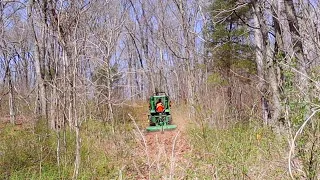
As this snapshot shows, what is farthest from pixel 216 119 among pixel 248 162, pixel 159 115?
pixel 159 115

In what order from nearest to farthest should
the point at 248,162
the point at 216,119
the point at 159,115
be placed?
the point at 248,162 < the point at 216,119 < the point at 159,115

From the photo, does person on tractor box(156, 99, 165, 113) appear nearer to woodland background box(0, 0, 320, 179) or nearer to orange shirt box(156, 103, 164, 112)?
orange shirt box(156, 103, 164, 112)

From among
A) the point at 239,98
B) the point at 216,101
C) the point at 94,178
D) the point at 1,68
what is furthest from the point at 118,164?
the point at 1,68

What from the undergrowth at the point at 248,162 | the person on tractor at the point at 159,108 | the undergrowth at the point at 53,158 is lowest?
the undergrowth at the point at 53,158

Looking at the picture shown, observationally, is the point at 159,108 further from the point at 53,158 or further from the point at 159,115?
the point at 53,158

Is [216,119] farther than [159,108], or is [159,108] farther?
[159,108]

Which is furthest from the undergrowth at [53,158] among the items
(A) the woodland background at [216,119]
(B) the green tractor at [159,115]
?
(B) the green tractor at [159,115]

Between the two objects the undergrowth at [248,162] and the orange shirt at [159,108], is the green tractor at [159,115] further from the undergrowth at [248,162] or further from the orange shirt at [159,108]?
the undergrowth at [248,162]

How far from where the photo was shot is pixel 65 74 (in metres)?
4.86

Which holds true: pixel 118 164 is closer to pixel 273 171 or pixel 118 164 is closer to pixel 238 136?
pixel 238 136

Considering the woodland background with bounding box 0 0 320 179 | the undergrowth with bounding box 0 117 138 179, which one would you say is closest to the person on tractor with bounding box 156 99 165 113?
the woodland background with bounding box 0 0 320 179

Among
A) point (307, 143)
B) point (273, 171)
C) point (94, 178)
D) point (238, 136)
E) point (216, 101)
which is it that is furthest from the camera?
point (216, 101)

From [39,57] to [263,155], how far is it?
7.69 meters

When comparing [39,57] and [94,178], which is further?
[39,57]
